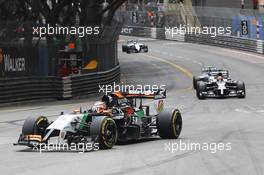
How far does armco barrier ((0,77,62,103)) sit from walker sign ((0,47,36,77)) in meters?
0.41

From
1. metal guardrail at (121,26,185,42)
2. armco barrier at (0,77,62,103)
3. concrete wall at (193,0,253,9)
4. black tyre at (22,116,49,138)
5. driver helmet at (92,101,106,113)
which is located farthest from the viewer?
concrete wall at (193,0,253,9)

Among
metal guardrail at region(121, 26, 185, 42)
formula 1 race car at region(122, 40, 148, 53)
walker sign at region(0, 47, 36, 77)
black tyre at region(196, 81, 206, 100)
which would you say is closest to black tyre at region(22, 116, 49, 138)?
walker sign at region(0, 47, 36, 77)

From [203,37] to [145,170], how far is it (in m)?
59.0

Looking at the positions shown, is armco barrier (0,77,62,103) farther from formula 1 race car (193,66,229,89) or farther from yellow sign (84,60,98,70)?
formula 1 race car (193,66,229,89)

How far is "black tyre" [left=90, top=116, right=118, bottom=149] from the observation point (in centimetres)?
1280

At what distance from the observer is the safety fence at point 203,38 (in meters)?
58.2

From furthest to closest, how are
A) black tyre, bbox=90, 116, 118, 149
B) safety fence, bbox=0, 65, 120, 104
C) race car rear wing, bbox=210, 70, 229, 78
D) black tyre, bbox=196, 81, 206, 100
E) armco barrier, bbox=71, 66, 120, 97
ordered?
armco barrier, bbox=71, 66, 120, 97
race car rear wing, bbox=210, 70, 229, 78
black tyre, bbox=196, 81, 206, 100
safety fence, bbox=0, 65, 120, 104
black tyre, bbox=90, 116, 118, 149

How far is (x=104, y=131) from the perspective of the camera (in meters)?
12.8

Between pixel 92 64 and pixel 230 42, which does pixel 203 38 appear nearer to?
pixel 230 42

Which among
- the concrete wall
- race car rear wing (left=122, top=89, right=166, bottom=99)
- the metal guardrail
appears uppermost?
the concrete wall

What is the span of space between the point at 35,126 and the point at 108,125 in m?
1.48

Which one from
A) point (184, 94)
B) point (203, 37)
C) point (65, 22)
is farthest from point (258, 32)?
point (184, 94)

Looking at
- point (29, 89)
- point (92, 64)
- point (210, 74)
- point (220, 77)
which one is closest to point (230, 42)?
point (92, 64)

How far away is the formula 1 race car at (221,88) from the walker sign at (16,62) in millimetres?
7058
